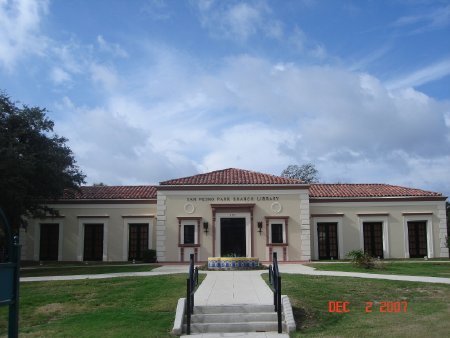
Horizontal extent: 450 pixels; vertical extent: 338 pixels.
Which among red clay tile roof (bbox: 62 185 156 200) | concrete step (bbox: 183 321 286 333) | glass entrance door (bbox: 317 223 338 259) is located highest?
red clay tile roof (bbox: 62 185 156 200)

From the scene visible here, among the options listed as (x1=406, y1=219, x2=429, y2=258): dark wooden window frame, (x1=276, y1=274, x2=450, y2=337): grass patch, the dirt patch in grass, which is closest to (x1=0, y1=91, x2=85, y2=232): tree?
the dirt patch in grass

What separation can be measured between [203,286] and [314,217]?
46.8 feet

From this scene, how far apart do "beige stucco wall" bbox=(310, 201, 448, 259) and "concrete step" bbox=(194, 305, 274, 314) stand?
1689 cm

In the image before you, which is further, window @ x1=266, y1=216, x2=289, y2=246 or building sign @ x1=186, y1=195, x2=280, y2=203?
building sign @ x1=186, y1=195, x2=280, y2=203

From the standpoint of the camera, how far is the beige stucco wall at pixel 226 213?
25.4m

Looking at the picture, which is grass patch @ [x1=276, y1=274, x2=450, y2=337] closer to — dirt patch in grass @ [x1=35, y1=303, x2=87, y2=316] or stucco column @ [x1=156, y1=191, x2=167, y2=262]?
dirt patch in grass @ [x1=35, y1=303, x2=87, y2=316]

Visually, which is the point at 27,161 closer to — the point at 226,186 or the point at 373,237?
the point at 226,186

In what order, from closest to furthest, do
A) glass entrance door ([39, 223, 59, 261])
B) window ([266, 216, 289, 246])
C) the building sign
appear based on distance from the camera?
window ([266, 216, 289, 246])
the building sign
glass entrance door ([39, 223, 59, 261])

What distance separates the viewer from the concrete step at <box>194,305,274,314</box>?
10.5 metres

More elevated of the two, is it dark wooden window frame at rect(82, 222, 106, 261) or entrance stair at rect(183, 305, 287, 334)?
dark wooden window frame at rect(82, 222, 106, 261)

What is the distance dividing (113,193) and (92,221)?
2029 mm

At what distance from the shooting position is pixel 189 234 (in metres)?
25.6

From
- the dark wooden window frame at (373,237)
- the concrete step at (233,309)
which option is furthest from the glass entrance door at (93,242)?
the concrete step at (233,309)

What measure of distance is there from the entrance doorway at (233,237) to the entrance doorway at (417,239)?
9.36 m
